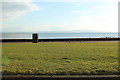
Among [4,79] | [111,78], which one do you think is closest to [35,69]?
[4,79]

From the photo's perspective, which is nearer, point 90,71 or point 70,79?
point 70,79

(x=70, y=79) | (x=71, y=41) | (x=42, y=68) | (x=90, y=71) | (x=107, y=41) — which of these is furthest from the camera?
(x=107, y=41)

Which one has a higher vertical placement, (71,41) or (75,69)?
(71,41)

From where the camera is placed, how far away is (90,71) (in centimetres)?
489

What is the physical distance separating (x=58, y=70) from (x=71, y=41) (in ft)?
24.4

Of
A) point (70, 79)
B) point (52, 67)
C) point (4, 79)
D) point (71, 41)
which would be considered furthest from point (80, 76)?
point (71, 41)

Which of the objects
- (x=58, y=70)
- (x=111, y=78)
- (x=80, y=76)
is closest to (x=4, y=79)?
(x=58, y=70)

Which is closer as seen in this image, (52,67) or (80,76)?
(80,76)

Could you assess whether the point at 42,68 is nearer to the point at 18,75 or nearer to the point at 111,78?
the point at 18,75

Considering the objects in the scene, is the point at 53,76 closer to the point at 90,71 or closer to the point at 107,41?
the point at 90,71

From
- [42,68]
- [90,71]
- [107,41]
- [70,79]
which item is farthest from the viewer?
[107,41]

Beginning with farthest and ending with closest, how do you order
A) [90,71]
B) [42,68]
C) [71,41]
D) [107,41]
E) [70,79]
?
[107,41] < [71,41] < [42,68] < [90,71] < [70,79]

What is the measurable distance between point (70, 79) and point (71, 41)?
8109mm

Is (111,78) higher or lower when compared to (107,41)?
lower
